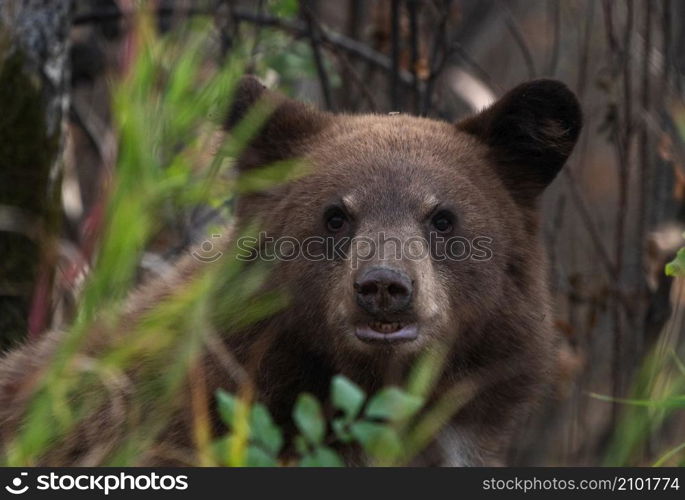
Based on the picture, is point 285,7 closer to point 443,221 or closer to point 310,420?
point 443,221

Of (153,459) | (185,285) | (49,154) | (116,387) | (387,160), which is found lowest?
(153,459)

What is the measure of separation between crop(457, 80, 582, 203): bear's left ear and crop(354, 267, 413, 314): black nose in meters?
0.99

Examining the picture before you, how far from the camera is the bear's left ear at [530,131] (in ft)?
16.6

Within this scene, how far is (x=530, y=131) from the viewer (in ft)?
16.8

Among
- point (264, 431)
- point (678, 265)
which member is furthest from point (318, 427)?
point (678, 265)

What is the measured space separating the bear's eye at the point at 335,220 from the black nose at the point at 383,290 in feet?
1.49

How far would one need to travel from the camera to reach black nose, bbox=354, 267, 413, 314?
171 inches

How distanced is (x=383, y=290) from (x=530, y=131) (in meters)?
1.16

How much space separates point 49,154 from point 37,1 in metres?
0.69

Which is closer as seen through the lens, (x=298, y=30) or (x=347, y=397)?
(x=347, y=397)

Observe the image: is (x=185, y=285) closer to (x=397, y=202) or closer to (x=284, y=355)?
(x=284, y=355)

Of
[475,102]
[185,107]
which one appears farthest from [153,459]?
[475,102]

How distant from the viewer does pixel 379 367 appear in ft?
15.4

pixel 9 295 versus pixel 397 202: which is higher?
pixel 9 295
